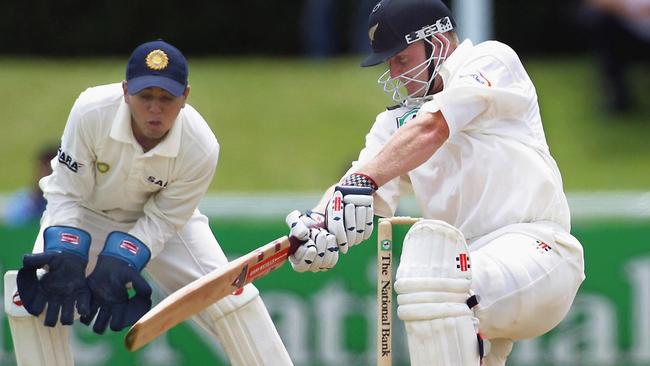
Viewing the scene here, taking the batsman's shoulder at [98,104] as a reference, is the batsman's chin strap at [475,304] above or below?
below

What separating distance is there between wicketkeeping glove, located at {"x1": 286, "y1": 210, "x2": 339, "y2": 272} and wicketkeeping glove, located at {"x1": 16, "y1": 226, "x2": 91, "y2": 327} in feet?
3.21

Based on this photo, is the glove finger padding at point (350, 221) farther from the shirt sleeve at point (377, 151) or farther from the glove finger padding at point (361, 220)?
the shirt sleeve at point (377, 151)

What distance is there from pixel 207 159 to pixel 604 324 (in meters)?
3.27

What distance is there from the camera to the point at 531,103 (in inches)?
185

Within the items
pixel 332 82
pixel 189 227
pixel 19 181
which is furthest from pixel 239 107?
pixel 189 227

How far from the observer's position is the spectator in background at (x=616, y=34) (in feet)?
36.4

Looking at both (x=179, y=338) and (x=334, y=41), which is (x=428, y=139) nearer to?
(x=179, y=338)

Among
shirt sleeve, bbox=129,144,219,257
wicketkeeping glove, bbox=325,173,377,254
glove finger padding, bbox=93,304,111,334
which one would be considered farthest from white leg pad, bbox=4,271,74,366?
wicketkeeping glove, bbox=325,173,377,254

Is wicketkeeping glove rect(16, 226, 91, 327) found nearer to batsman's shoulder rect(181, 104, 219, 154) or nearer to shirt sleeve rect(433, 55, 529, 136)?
batsman's shoulder rect(181, 104, 219, 154)

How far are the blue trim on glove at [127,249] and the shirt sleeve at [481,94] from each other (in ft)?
4.48

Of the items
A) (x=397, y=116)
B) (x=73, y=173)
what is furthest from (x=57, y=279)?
(x=397, y=116)

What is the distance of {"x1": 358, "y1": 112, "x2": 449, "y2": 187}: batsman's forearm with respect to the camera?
4.49 metres

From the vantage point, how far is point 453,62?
4.70 meters

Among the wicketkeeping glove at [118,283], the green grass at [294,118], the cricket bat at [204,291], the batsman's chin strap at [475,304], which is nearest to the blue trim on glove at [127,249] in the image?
the wicketkeeping glove at [118,283]
